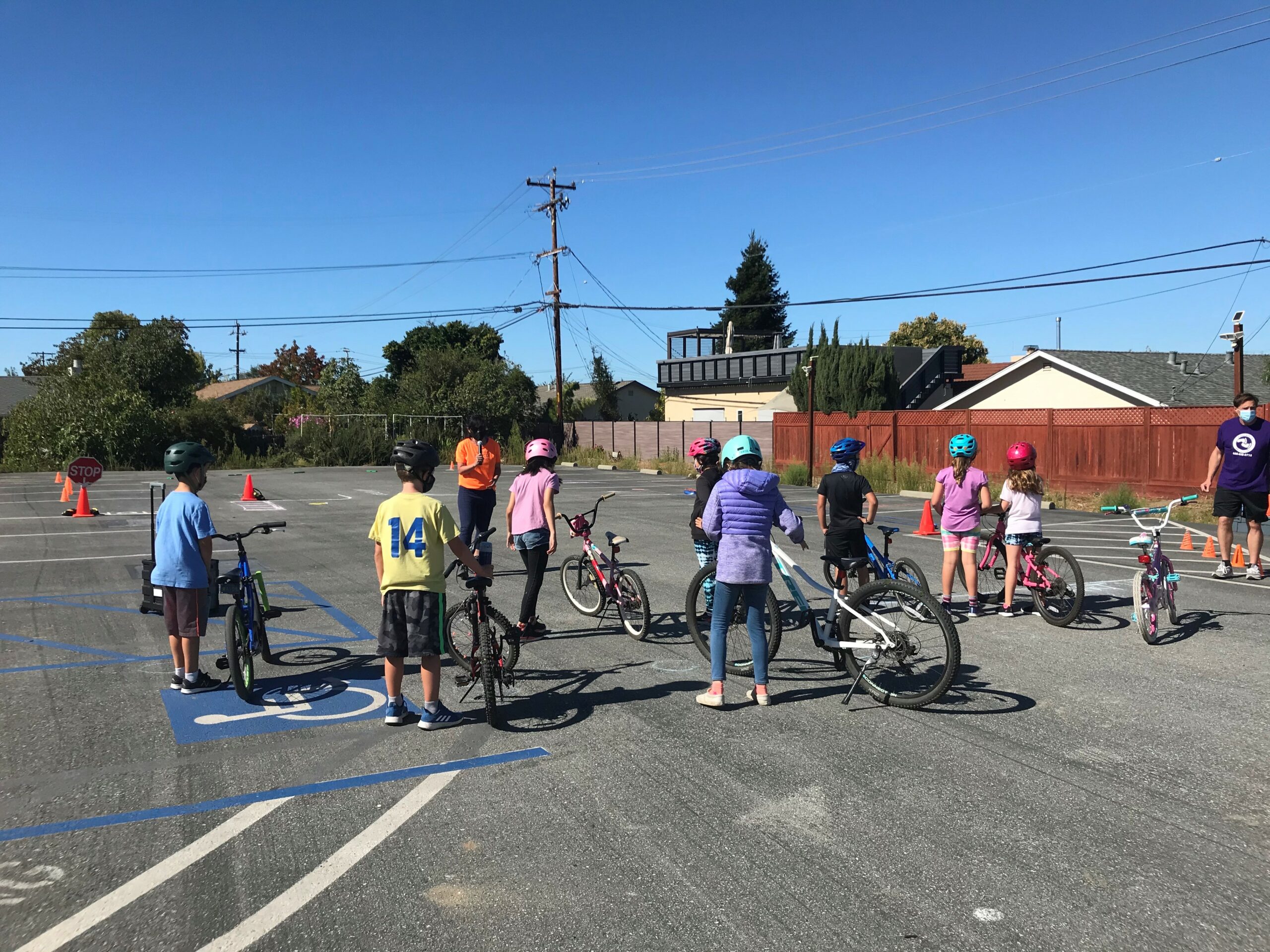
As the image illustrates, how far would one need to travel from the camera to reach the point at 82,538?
51.2 feet

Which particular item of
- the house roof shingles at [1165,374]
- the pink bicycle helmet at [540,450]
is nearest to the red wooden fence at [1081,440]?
the house roof shingles at [1165,374]

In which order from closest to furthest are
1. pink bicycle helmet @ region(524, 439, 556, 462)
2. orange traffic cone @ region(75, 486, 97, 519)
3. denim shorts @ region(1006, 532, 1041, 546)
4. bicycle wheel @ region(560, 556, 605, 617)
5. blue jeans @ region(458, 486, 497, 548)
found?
pink bicycle helmet @ region(524, 439, 556, 462)
denim shorts @ region(1006, 532, 1041, 546)
bicycle wheel @ region(560, 556, 605, 617)
blue jeans @ region(458, 486, 497, 548)
orange traffic cone @ region(75, 486, 97, 519)

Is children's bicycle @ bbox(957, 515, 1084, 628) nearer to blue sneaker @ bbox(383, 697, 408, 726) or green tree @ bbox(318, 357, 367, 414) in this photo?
blue sneaker @ bbox(383, 697, 408, 726)

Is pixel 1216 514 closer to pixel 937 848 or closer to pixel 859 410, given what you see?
pixel 937 848

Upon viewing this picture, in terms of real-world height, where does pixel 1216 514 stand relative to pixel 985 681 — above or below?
above

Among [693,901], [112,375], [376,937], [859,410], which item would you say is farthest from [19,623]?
[112,375]

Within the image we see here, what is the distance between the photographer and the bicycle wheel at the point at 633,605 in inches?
308

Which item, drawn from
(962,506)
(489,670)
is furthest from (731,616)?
(962,506)

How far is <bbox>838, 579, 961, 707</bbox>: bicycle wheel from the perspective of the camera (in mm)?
5668

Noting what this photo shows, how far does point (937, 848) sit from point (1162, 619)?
586cm

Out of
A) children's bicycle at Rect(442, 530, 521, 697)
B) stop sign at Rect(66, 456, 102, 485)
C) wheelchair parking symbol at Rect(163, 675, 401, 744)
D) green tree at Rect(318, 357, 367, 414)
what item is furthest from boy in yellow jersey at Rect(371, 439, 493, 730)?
green tree at Rect(318, 357, 367, 414)

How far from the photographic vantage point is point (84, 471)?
60.1 ft

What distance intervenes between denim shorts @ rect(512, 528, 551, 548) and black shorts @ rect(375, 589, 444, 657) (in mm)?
2368

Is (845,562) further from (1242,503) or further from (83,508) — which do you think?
(83,508)
